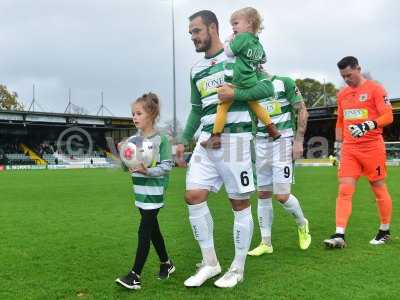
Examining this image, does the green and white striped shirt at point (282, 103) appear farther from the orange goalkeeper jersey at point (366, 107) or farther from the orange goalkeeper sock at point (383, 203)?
the orange goalkeeper sock at point (383, 203)

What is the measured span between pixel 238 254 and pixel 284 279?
45cm

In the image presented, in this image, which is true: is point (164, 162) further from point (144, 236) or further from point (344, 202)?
point (344, 202)

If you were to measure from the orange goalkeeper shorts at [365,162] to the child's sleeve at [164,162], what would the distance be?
260cm

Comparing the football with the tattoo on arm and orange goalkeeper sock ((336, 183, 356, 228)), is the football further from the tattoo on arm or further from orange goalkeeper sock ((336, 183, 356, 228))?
orange goalkeeper sock ((336, 183, 356, 228))

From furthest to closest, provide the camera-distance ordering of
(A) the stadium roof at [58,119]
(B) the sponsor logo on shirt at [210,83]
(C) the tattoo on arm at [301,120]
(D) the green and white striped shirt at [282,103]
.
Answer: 1. (A) the stadium roof at [58,119]
2. (D) the green and white striped shirt at [282,103]
3. (C) the tattoo on arm at [301,120]
4. (B) the sponsor logo on shirt at [210,83]

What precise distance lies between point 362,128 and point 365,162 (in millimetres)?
526

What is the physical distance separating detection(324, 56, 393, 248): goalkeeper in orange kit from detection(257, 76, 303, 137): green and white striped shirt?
0.71 meters

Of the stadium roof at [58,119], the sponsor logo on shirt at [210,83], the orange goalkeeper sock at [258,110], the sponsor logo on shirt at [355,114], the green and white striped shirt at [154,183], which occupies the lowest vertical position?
the green and white striped shirt at [154,183]

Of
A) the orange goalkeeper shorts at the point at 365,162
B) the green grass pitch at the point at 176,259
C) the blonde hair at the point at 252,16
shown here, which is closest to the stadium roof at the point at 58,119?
the green grass pitch at the point at 176,259

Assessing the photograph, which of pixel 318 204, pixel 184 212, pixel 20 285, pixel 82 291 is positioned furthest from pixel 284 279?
pixel 318 204

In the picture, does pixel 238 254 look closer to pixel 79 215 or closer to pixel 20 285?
pixel 20 285

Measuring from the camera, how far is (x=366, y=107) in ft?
18.9

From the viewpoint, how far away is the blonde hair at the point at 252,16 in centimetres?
396

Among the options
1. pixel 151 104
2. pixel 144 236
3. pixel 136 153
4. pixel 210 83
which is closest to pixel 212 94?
pixel 210 83
